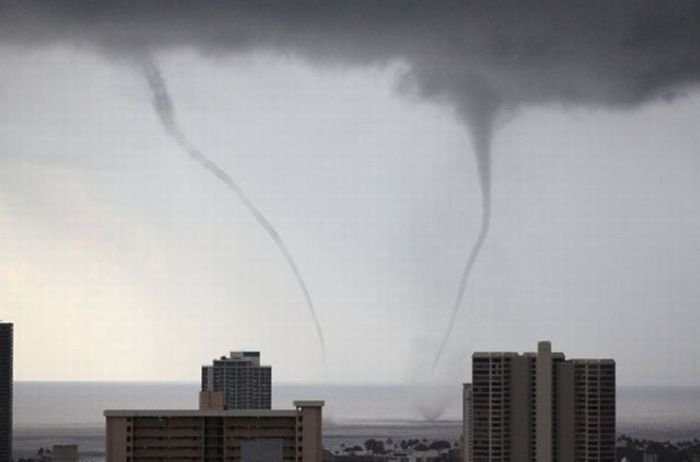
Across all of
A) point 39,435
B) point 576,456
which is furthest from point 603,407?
point 39,435

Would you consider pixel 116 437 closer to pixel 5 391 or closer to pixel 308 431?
pixel 308 431

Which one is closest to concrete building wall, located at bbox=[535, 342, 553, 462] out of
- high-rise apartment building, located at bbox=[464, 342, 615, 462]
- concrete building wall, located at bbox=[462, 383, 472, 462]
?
high-rise apartment building, located at bbox=[464, 342, 615, 462]

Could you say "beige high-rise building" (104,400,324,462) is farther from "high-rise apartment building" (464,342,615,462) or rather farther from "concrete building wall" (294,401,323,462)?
"high-rise apartment building" (464,342,615,462)

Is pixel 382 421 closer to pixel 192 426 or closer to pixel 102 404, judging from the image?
pixel 102 404

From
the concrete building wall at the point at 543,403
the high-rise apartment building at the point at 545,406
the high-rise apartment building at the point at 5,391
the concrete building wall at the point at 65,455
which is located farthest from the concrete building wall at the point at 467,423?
the high-rise apartment building at the point at 5,391

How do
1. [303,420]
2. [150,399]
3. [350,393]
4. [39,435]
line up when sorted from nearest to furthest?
1. [303,420]
2. [39,435]
3. [150,399]
4. [350,393]

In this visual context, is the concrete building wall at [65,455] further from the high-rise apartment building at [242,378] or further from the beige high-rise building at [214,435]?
the beige high-rise building at [214,435]
